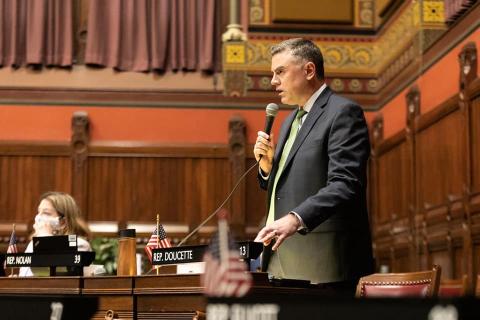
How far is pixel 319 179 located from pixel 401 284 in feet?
1.53

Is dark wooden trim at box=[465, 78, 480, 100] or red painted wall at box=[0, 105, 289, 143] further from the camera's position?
red painted wall at box=[0, 105, 289, 143]

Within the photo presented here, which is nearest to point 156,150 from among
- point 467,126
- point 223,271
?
point 467,126

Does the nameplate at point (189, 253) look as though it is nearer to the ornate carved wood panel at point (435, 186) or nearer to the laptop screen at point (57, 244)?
the laptop screen at point (57, 244)

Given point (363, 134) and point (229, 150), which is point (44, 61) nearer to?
point (229, 150)

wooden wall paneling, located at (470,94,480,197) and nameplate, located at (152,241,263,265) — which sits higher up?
wooden wall paneling, located at (470,94,480,197)

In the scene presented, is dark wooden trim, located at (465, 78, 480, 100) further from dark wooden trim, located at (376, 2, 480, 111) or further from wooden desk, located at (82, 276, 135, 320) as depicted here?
wooden desk, located at (82, 276, 135, 320)

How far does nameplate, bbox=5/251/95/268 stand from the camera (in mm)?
3279

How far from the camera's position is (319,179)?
9.93 feet

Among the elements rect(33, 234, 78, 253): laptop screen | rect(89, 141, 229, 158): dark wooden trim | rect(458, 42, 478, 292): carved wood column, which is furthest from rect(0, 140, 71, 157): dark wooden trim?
rect(33, 234, 78, 253): laptop screen

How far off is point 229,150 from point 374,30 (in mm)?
2168

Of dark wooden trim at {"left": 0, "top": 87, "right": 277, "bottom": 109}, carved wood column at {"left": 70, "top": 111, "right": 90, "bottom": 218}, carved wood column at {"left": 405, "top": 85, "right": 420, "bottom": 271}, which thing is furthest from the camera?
dark wooden trim at {"left": 0, "top": 87, "right": 277, "bottom": 109}

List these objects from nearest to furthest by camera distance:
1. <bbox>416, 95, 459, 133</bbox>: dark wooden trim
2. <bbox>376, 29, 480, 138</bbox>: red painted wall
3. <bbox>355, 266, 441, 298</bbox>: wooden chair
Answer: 1. <bbox>355, 266, 441, 298</bbox>: wooden chair
2. <bbox>416, 95, 459, 133</bbox>: dark wooden trim
3. <bbox>376, 29, 480, 138</bbox>: red painted wall

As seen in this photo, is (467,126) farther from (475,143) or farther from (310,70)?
(310,70)

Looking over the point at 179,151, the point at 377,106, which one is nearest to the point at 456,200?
the point at 377,106
